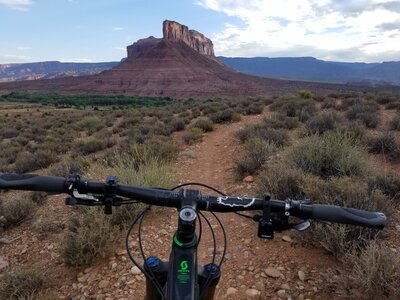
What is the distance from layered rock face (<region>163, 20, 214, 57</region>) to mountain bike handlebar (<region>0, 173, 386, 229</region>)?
140m

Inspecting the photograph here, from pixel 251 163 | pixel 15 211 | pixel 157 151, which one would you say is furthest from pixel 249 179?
pixel 15 211

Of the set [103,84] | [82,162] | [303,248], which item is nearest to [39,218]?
[82,162]

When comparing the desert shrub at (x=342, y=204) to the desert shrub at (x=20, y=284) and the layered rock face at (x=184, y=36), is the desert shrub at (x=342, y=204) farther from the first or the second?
the layered rock face at (x=184, y=36)

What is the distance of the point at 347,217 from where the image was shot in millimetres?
1455

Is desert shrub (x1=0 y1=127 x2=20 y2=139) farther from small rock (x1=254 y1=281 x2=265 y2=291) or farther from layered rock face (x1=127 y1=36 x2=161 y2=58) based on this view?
layered rock face (x1=127 y1=36 x2=161 y2=58)

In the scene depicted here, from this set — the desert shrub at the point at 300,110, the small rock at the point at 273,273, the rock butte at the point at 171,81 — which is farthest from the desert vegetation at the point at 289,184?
the rock butte at the point at 171,81

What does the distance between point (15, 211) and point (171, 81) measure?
101651 millimetres

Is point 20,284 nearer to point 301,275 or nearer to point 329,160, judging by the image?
point 301,275

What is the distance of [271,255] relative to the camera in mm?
3689

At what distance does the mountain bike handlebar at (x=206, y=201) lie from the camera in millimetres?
1456

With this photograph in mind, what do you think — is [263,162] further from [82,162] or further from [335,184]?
[82,162]

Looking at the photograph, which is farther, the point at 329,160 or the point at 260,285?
the point at 329,160

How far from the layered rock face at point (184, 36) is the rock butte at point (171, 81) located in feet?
1.37

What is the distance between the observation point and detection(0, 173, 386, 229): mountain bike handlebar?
1456 mm
